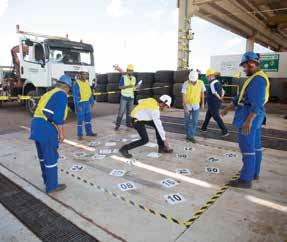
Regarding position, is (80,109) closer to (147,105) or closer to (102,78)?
(147,105)

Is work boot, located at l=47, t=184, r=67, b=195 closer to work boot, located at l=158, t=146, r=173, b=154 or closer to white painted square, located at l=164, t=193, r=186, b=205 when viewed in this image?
white painted square, located at l=164, t=193, r=186, b=205

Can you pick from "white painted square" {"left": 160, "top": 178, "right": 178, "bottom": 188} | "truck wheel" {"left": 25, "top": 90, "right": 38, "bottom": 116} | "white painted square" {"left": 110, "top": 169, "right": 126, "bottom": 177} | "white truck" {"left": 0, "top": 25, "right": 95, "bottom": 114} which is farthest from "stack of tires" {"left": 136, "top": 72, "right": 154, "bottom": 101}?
"white painted square" {"left": 160, "top": 178, "right": 178, "bottom": 188}

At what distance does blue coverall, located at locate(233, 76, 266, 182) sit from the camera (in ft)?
9.18

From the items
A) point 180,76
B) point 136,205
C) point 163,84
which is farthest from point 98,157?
point 163,84

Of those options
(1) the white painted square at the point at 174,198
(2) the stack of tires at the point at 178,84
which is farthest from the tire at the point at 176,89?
(1) the white painted square at the point at 174,198

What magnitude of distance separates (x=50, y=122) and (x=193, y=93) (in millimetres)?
3252

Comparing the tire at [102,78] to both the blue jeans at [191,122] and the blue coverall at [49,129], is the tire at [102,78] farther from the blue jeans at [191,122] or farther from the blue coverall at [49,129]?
the blue coverall at [49,129]

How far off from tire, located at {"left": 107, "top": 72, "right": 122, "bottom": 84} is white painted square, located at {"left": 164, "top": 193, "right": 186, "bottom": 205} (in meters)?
10.1

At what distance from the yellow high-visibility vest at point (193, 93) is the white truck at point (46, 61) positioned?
3429 mm

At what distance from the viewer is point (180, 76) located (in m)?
10.3

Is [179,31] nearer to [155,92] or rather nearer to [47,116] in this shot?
[155,92]

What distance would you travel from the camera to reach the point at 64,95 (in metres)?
2.81

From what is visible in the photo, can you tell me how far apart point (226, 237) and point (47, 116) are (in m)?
2.23

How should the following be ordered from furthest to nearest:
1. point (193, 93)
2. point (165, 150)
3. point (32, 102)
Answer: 1. point (32, 102)
2. point (193, 93)
3. point (165, 150)
